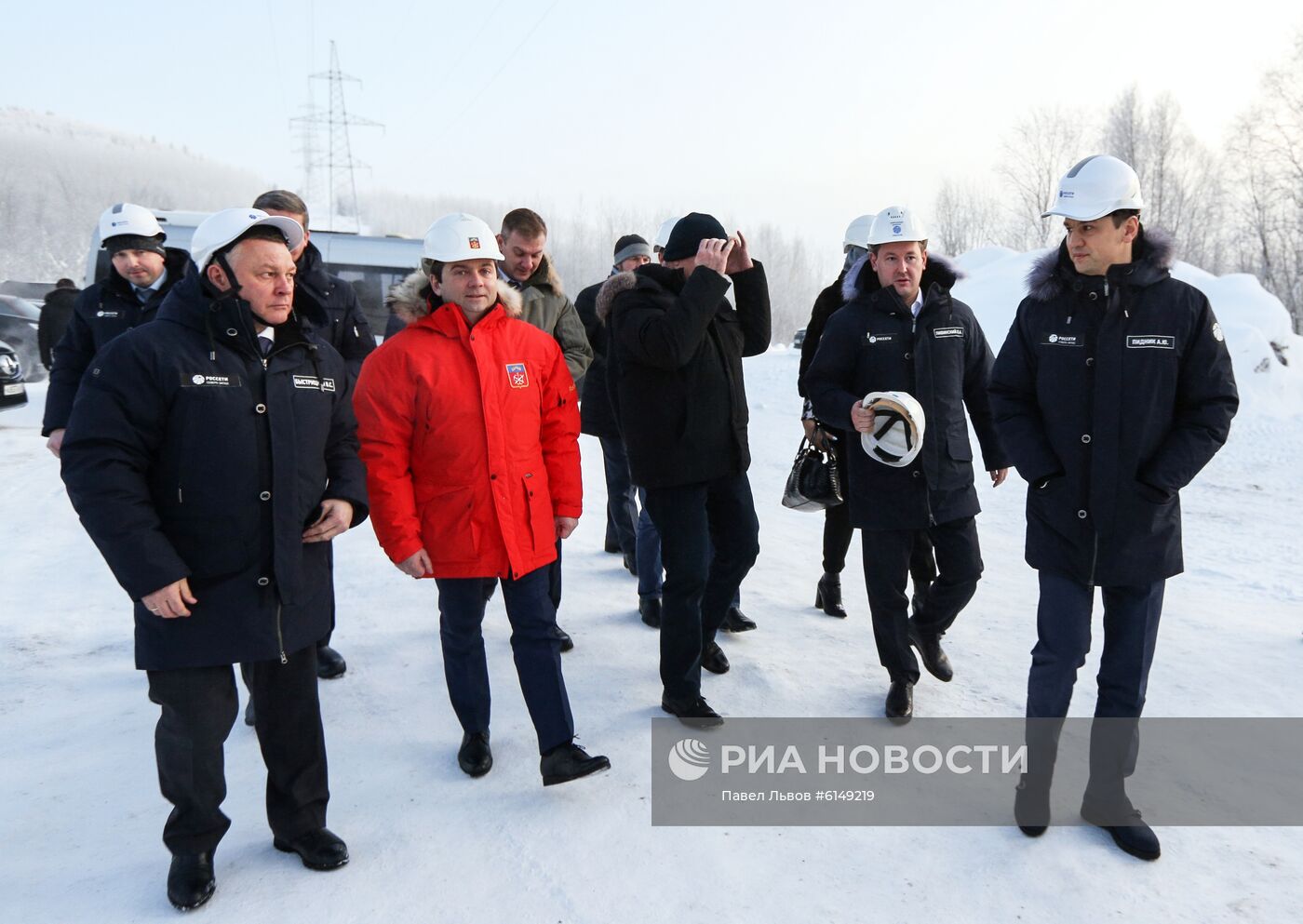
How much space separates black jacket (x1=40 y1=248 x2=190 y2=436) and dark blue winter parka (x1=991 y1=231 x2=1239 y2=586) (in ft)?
11.8

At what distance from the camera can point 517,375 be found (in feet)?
10.8

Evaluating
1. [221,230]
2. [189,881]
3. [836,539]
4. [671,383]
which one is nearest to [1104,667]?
[671,383]

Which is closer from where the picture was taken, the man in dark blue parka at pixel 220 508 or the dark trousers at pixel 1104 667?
the man in dark blue parka at pixel 220 508

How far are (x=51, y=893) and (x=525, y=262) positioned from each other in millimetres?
3272

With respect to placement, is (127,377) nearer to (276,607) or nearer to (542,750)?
(276,607)

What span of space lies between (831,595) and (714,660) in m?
1.13

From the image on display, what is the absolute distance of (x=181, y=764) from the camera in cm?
263

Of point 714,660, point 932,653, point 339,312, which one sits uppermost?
point 339,312

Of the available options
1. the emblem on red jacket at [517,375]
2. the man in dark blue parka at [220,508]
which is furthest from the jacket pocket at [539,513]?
the man in dark blue parka at [220,508]

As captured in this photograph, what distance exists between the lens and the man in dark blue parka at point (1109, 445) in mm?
2891

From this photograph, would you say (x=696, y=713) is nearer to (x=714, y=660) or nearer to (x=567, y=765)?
(x=714, y=660)

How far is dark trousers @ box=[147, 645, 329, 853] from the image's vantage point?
2.64m

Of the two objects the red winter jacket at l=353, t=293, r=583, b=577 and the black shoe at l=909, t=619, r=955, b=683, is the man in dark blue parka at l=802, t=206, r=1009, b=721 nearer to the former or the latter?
the black shoe at l=909, t=619, r=955, b=683

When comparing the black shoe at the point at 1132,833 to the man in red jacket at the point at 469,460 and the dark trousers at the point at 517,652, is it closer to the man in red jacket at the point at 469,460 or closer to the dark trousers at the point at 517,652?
the man in red jacket at the point at 469,460
